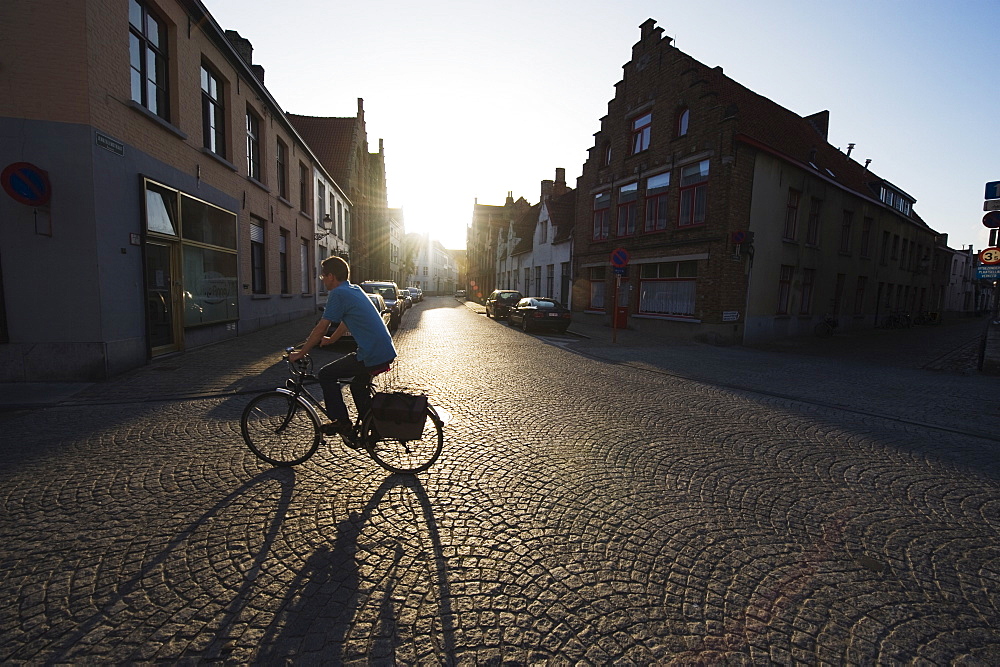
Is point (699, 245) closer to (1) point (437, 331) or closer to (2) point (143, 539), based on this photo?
(1) point (437, 331)

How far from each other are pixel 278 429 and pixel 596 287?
19382 millimetres

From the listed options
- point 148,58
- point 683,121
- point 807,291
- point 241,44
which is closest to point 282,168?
point 241,44

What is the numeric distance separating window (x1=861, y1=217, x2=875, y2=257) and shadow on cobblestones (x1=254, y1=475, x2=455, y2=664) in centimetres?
2666

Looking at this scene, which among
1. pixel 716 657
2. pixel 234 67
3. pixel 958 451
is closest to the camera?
pixel 716 657

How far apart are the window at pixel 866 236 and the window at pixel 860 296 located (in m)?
1.28

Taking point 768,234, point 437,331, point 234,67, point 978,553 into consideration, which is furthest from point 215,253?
point 768,234

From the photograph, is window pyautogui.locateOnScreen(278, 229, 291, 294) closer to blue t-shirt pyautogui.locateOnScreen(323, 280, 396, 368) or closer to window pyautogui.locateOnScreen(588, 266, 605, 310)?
window pyautogui.locateOnScreen(588, 266, 605, 310)

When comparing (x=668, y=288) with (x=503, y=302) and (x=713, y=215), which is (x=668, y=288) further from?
(x=503, y=302)

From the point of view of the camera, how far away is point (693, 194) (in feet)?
53.6

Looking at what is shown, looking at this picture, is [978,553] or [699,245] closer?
[978,553]

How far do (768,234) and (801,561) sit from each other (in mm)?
16114

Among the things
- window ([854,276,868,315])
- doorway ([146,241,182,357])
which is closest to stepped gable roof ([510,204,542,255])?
window ([854,276,868,315])

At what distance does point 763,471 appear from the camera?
4.23m

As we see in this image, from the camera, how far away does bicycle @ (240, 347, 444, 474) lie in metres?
4.11
